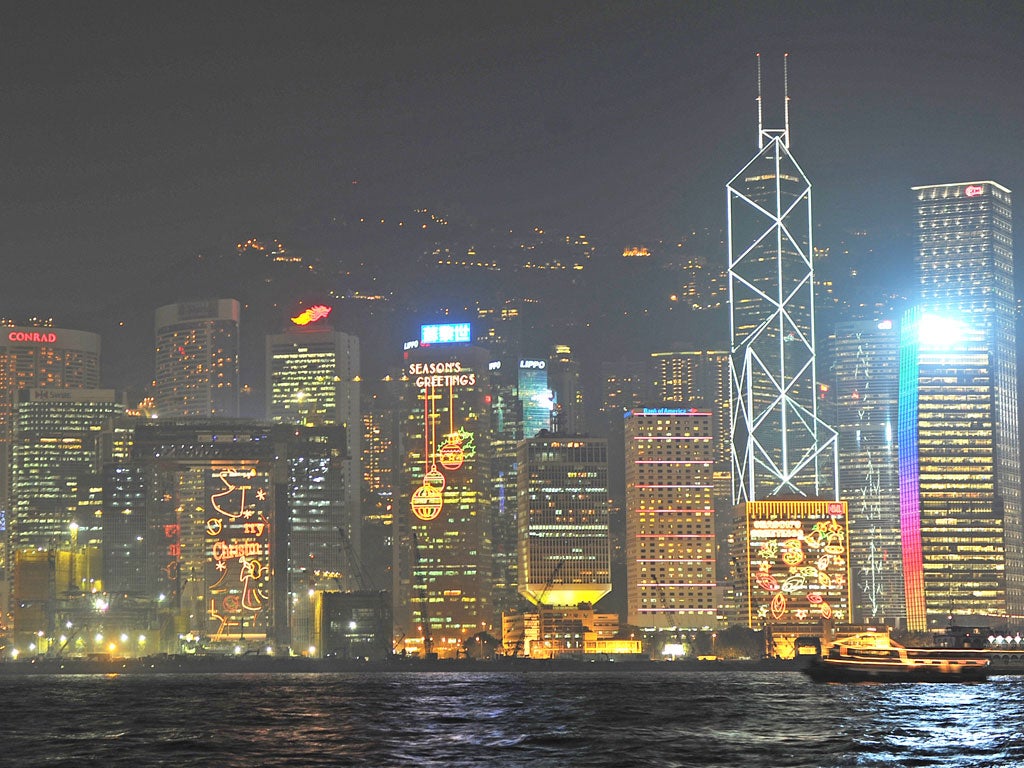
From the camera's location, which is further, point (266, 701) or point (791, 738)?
point (266, 701)

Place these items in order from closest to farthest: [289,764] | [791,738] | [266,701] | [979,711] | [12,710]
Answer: [289,764], [791,738], [979,711], [12,710], [266,701]

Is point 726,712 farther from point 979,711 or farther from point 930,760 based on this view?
point 930,760

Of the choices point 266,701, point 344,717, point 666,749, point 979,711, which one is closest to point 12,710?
point 266,701

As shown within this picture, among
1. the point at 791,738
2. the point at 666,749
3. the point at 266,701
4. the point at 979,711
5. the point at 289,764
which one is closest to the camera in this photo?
the point at 289,764

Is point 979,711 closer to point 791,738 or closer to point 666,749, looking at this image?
point 791,738

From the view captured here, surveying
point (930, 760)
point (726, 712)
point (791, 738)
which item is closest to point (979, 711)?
point (726, 712)

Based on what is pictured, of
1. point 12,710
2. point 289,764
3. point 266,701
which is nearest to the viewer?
point 289,764
